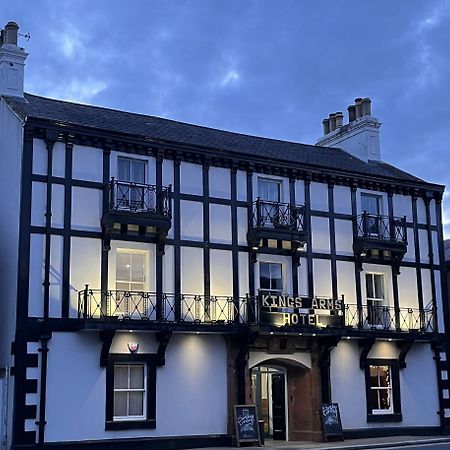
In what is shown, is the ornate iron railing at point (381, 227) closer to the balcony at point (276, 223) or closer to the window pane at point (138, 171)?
the balcony at point (276, 223)

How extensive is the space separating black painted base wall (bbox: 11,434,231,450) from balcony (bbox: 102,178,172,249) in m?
5.38

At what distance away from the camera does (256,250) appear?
24.0m

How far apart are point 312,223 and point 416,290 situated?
4799mm

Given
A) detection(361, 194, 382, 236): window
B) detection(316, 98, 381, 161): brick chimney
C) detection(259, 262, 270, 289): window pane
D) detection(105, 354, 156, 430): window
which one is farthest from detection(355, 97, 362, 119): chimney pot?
detection(105, 354, 156, 430): window

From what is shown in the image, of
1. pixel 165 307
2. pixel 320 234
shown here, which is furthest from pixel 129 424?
pixel 320 234

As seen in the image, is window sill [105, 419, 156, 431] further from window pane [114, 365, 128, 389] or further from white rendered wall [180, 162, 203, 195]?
white rendered wall [180, 162, 203, 195]

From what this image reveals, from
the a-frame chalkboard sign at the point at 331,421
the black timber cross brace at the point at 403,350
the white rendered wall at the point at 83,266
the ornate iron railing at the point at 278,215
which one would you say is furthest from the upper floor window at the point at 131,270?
A: the black timber cross brace at the point at 403,350

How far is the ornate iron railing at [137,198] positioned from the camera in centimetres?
2178

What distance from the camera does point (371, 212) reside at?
27.1m

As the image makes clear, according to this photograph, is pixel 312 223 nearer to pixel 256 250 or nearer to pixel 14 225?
pixel 256 250

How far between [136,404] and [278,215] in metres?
7.42

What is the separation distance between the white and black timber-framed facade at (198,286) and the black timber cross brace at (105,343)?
33mm

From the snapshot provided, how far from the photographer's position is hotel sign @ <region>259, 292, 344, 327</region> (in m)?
22.7

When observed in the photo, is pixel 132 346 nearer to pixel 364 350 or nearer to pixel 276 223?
pixel 276 223
